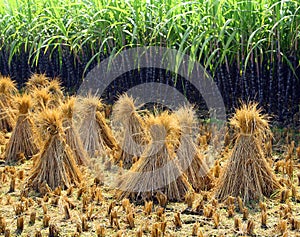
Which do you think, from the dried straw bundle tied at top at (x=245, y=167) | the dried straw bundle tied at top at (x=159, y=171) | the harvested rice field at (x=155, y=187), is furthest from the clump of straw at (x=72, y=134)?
the dried straw bundle tied at top at (x=245, y=167)

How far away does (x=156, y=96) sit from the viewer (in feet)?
18.0

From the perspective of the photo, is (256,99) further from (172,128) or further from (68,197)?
(68,197)

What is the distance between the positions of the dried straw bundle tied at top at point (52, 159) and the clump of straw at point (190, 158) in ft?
2.41

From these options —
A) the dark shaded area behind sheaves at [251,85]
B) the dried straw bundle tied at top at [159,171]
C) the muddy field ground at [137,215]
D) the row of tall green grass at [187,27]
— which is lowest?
the muddy field ground at [137,215]

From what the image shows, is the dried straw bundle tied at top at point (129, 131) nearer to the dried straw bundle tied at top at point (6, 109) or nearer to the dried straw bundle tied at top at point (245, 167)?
the dried straw bundle tied at top at point (245, 167)

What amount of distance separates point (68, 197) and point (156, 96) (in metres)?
2.23

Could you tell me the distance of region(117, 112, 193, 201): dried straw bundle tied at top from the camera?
3.31 meters

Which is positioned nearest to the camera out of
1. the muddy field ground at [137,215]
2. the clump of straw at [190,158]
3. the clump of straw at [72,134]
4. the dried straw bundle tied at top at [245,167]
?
the muddy field ground at [137,215]

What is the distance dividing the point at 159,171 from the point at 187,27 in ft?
7.43

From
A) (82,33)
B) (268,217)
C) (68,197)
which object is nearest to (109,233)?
(68,197)

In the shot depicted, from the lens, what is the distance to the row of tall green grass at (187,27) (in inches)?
183

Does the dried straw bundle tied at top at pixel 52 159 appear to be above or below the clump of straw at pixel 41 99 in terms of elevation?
below

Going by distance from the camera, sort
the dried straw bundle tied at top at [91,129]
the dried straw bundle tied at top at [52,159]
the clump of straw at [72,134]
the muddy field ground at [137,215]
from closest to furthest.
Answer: the muddy field ground at [137,215], the dried straw bundle tied at top at [52,159], the clump of straw at [72,134], the dried straw bundle tied at top at [91,129]

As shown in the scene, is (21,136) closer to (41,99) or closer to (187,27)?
(41,99)
